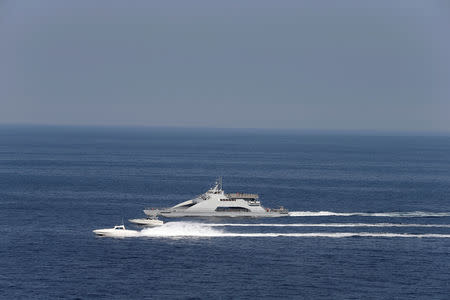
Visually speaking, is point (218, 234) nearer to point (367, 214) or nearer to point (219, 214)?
point (219, 214)

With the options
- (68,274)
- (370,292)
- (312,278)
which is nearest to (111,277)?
(68,274)

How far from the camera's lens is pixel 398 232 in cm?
13575

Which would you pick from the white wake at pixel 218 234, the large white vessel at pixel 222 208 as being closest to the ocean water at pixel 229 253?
the white wake at pixel 218 234

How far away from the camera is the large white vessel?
151 meters

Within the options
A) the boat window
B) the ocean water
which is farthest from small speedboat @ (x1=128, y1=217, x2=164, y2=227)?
the boat window

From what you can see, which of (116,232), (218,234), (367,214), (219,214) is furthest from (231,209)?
(116,232)

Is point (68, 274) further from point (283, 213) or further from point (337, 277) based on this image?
point (283, 213)

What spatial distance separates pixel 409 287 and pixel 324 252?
68.7ft

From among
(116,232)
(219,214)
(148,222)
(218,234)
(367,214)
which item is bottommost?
(218,234)

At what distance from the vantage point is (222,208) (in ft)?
504

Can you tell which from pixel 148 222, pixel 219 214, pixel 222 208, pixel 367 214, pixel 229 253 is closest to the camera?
pixel 229 253

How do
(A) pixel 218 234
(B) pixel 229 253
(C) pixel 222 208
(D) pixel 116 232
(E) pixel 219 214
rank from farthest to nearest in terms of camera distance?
1. (C) pixel 222 208
2. (E) pixel 219 214
3. (A) pixel 218 234
4. (D) pixel 116 232
5. (B) pixel 229 253

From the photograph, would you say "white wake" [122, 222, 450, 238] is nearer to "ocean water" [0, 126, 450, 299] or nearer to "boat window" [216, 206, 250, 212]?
"ocean water" [0, 126, 450, 299]

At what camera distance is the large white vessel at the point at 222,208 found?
496ft
